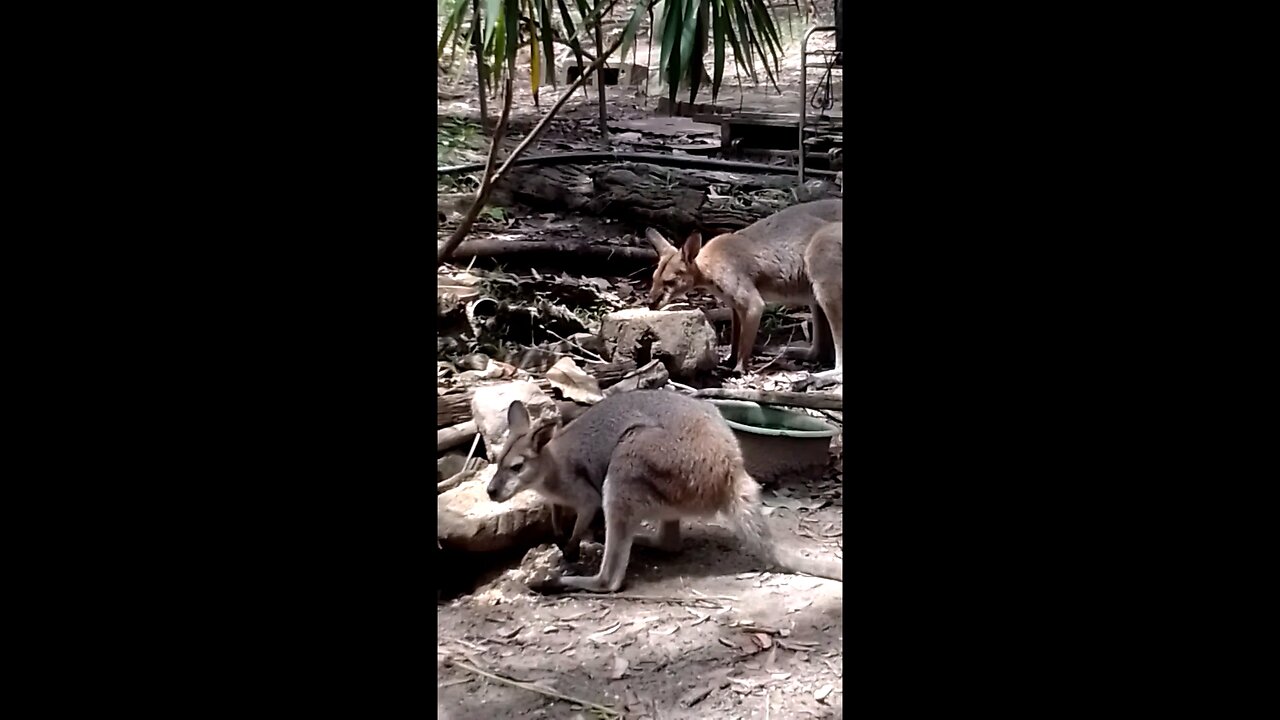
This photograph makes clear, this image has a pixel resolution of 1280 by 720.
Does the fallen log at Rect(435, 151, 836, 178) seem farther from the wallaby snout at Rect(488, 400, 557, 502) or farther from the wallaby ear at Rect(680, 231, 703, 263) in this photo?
the wallaby snout at Rect(488, 400, 557, 502)

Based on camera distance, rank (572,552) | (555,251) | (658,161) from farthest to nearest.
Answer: (658,161)
(555,251)
(572,552)

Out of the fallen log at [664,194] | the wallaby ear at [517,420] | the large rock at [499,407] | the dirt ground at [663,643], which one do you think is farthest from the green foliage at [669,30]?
the fallen log at [664,194]

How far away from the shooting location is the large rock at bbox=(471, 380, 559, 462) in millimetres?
3567

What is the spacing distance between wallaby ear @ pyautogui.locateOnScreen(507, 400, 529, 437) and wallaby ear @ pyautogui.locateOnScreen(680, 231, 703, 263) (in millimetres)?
2156

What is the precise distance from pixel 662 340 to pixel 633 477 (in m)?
1.66

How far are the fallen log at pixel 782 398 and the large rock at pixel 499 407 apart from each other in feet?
2.02

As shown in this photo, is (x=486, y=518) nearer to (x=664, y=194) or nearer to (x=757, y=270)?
(x=757, y=270)

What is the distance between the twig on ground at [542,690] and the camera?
2.34 m

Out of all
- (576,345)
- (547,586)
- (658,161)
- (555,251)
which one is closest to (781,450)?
(547,586)

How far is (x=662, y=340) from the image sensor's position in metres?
4.72

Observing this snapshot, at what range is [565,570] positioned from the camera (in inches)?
129

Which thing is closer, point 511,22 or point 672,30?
point 511,22
